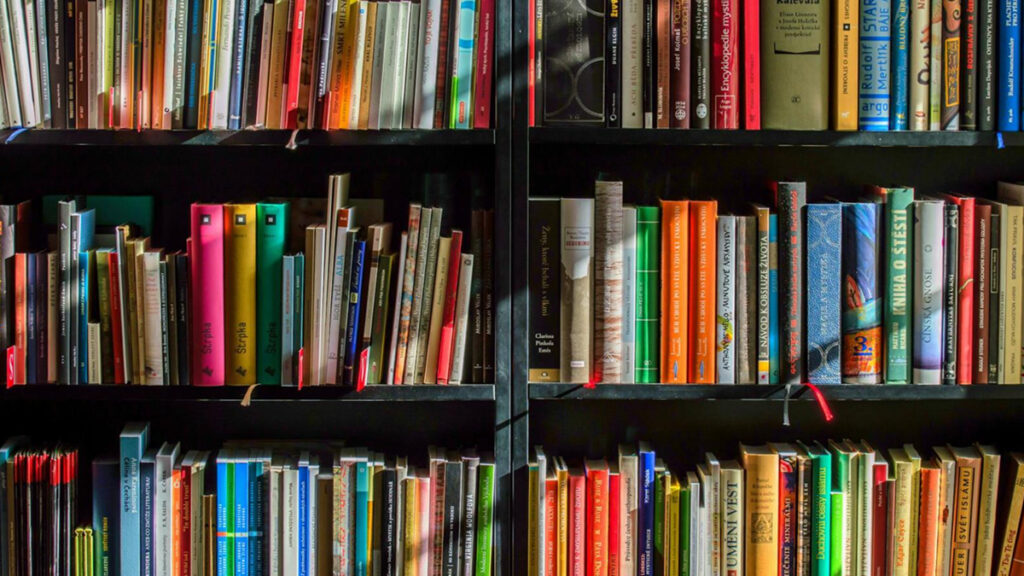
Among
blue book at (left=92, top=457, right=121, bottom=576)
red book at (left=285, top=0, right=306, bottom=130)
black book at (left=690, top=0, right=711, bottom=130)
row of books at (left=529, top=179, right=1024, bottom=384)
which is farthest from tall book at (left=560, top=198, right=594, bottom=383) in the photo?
blue book at (left=92, top=457, right=121, bottom=576)

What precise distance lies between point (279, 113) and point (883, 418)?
1231 millimetres

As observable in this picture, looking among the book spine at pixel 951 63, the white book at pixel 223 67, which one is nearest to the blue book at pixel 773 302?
the book spine at pixel 951 63

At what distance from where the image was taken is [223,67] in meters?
1.87

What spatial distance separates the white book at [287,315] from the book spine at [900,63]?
992mm

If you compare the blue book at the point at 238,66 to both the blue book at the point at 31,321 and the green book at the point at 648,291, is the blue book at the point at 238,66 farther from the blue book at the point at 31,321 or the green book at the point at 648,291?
the green book at the point at 648,291

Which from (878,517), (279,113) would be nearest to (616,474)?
(878,517)

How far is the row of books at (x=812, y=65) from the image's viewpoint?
1874 mm

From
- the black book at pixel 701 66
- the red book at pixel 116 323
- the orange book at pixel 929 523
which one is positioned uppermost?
the black book at pixel 701 66

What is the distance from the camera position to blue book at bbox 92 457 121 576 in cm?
199

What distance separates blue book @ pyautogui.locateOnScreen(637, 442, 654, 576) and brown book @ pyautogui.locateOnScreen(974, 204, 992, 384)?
1.84 ft

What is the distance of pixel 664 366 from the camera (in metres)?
1.93

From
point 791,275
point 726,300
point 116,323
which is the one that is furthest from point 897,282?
point 116,323

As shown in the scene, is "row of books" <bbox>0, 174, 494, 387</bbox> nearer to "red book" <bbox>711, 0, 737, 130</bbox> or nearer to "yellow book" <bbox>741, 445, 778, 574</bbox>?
"red book" <bbox>711, 0, 737, 130</bbox>

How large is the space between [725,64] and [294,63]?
2.24ft
